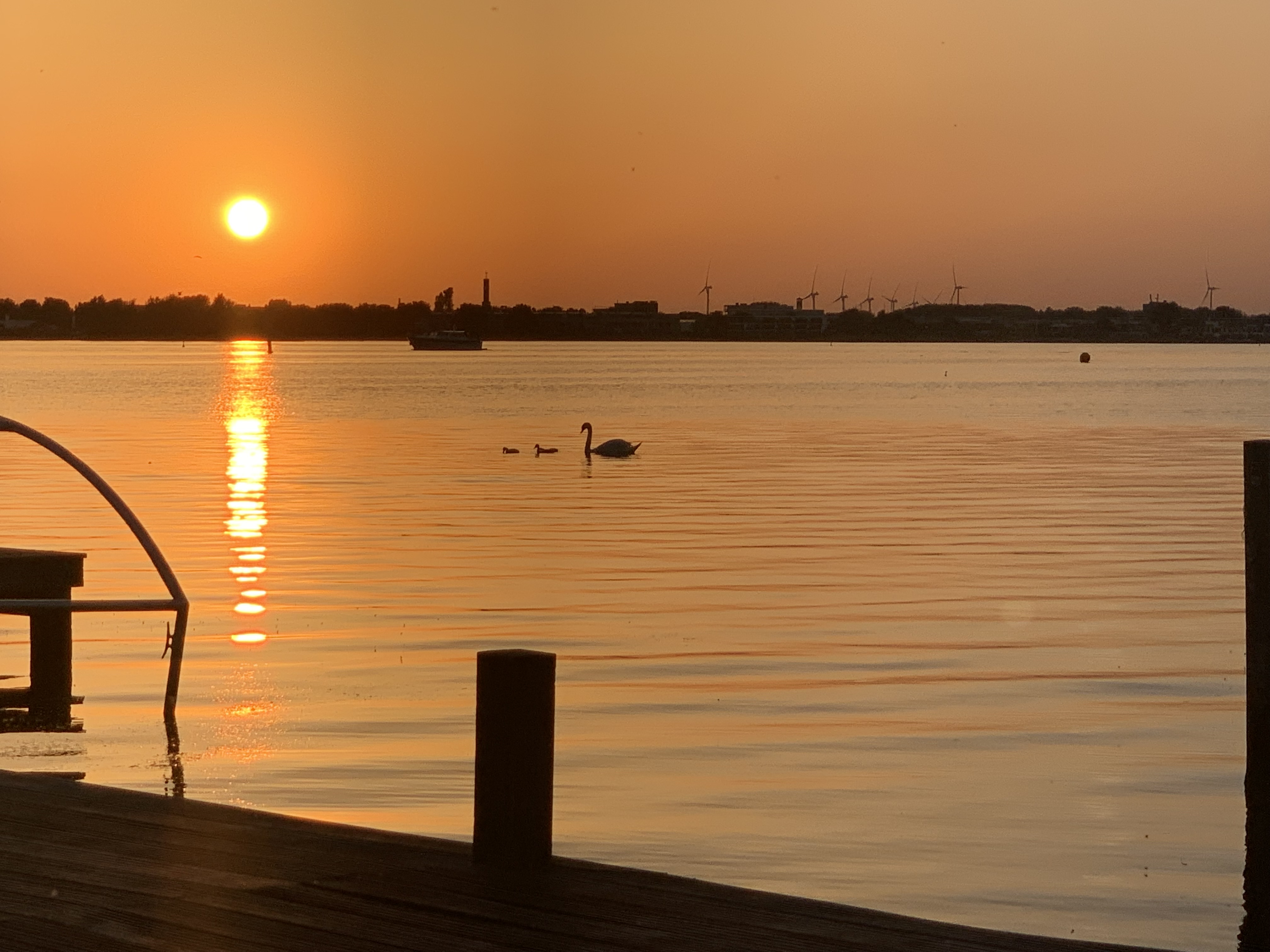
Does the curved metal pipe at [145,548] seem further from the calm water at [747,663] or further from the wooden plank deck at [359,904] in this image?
the wooden plank deck at [359,904]

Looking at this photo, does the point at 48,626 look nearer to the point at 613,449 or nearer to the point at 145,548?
the point at 145,548

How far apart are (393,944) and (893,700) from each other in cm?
1005

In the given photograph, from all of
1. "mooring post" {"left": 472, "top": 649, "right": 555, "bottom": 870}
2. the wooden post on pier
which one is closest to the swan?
the wooden post on pier

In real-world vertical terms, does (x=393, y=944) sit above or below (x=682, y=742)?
above

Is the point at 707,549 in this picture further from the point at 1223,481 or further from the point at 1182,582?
the point at 1223,481

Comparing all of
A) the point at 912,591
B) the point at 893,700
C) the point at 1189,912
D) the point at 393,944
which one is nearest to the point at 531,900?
the point at 393,944

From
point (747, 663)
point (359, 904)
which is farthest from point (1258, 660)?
point (747, 663)

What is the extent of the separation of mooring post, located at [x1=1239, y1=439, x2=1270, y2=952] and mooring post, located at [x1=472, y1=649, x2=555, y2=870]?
4.61 metres

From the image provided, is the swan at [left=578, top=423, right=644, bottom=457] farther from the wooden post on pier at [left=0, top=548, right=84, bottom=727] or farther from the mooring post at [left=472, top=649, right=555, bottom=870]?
the mooring post at [left=472, top=649, right=555, bottom=870]

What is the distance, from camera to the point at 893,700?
15273 mm

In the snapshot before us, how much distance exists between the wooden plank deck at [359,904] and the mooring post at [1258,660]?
4389 millimetres

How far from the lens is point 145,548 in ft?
43.0

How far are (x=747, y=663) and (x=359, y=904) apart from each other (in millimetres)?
11259

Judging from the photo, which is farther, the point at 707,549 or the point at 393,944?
the point at 707,549
